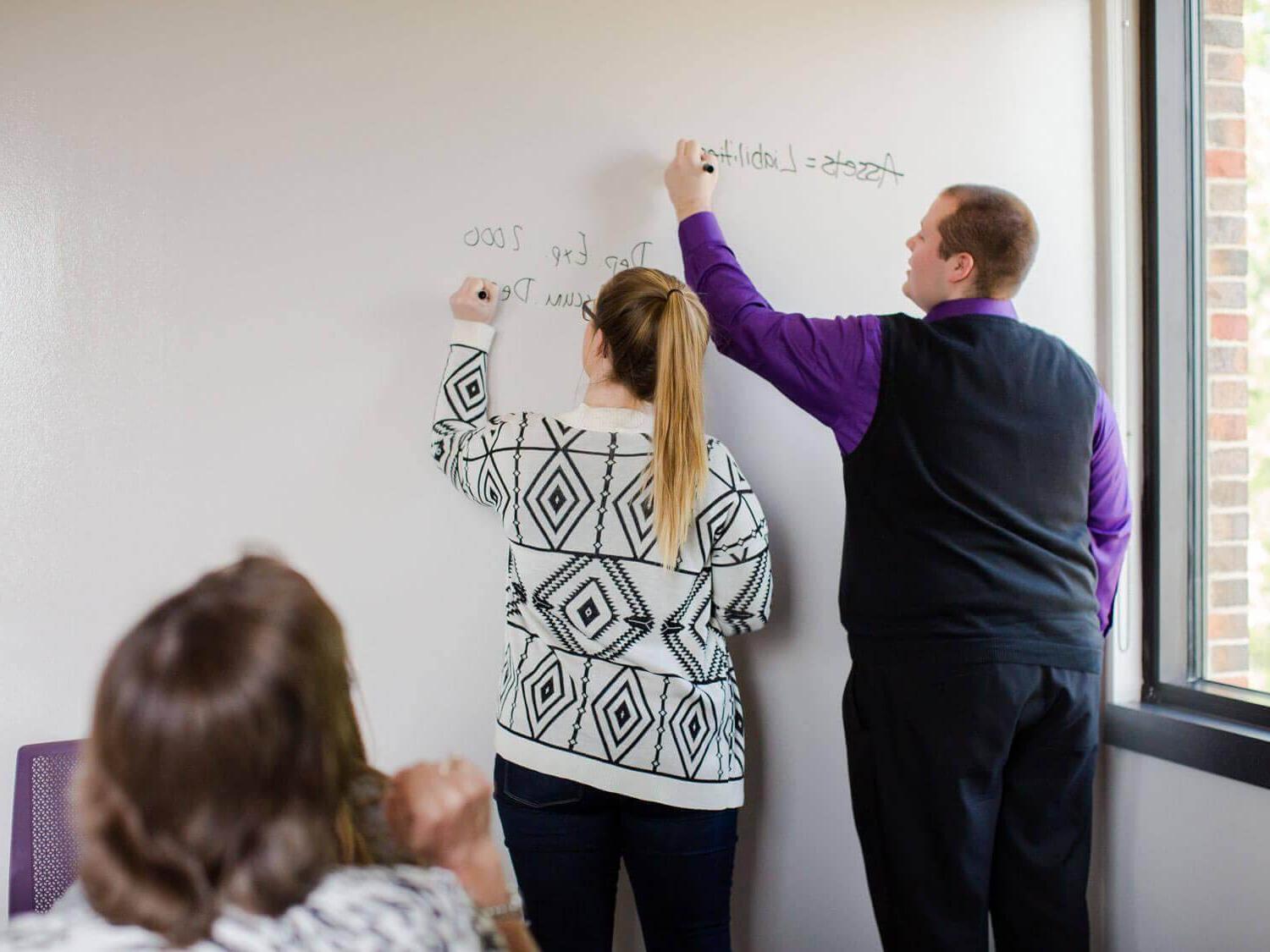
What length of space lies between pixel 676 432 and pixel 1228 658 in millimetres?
1299

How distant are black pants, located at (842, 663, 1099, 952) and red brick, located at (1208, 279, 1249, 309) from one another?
0.86 meters

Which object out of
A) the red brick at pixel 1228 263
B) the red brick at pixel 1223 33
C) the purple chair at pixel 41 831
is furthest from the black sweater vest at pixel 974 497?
the purple chair at pixel 41 831

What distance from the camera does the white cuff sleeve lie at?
1.79 m

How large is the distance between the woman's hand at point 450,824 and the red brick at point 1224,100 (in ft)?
6.41

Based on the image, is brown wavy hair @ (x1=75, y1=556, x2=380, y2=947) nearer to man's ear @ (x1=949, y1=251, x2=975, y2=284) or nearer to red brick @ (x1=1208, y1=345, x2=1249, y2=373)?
man's ear @ (x1=949, y1=251, x2=975, y2=284)

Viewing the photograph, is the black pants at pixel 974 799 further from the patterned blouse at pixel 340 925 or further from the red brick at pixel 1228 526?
the patterned blouse at pixel 340 925

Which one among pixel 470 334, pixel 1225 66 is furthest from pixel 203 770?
pixel 1225 66

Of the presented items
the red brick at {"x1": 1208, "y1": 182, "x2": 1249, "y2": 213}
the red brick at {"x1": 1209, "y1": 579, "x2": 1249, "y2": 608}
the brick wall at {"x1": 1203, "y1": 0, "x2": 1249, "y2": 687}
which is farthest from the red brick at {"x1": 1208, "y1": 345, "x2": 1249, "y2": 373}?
the red brick at {"x1": 1209, "y1": 579, "x2": 1249, "y2": 608}

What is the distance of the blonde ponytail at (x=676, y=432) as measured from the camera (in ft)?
5.10

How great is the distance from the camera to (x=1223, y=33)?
7.00ft

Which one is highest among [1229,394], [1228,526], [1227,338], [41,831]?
[1227,338]

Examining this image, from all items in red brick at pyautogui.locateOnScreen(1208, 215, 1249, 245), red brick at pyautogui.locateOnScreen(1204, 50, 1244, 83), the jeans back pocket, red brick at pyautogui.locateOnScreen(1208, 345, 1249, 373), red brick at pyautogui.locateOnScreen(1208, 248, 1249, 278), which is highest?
red brick at pyautogui.locateOnScreen(1204, 50, 1244, 83)

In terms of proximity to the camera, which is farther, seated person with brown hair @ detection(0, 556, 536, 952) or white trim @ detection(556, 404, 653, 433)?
white trim @ detection(556, 404, 653, 433)

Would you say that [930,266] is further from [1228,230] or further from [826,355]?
[1228,230]
